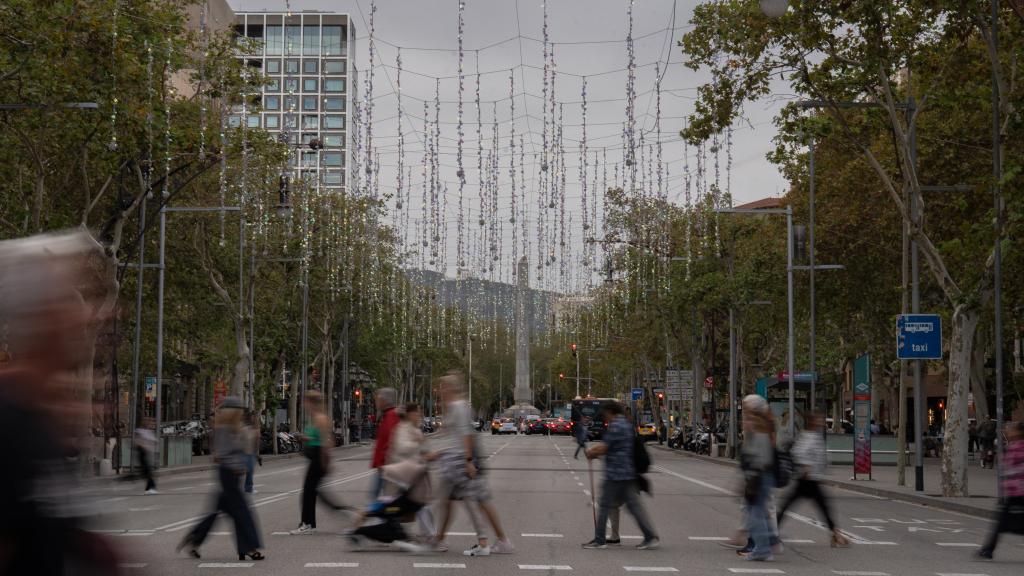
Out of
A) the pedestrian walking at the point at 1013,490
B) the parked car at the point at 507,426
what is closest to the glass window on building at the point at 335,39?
the parked car at the point at 507,426

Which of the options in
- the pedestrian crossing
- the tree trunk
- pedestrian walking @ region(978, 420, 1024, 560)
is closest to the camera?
the pedestrian crossing

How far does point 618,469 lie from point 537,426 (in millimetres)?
93862

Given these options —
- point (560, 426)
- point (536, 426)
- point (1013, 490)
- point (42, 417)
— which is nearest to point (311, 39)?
point (536, 426)

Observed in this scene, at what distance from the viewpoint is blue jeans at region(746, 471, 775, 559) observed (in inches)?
563

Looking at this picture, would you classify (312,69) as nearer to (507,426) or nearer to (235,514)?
(507,426)

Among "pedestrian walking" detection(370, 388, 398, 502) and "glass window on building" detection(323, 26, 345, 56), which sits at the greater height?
"glass window on building" detection(323, 26, 345, 56)

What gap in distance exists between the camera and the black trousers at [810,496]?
1545 centimetres

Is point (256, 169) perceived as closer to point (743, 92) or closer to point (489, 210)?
point (489, 210)

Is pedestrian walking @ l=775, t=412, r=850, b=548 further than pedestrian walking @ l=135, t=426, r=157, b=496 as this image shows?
No

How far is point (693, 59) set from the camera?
2756 cm

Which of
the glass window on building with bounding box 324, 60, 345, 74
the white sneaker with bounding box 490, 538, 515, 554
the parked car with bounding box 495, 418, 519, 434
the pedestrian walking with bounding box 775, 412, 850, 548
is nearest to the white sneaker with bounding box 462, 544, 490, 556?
the white sneaker with bounding box 490, 538, 515, 554

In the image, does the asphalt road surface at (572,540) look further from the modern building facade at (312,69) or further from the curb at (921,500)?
the modern building facade at (312,69)

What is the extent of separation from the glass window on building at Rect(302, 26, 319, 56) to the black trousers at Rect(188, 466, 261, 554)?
123570mm

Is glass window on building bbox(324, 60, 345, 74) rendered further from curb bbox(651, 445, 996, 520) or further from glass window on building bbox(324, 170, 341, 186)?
curb bbox(651, 445, 996, 520)
